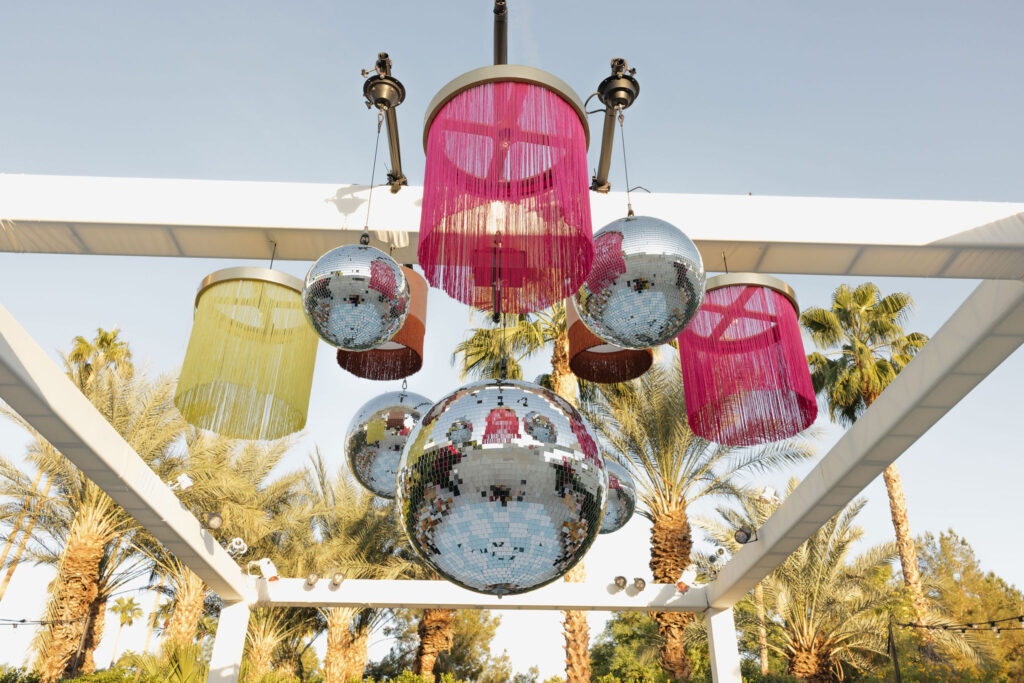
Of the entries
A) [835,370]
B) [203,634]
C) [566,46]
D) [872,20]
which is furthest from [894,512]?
[203,634]

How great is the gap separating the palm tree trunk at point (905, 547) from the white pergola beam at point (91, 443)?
17117 mm

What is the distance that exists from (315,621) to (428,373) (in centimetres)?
2613

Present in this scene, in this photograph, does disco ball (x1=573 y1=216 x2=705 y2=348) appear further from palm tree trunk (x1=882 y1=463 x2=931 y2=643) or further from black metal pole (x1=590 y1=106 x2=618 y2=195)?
palm tree trunk (x1=882 y1=463 x2=931 y2=643)

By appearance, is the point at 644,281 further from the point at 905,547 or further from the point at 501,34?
the point at 905,547

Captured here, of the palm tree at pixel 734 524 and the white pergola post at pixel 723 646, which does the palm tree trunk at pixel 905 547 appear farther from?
the white pergola post at pixel 723 646

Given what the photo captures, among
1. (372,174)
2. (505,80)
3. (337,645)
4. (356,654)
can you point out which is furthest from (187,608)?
(505,80)

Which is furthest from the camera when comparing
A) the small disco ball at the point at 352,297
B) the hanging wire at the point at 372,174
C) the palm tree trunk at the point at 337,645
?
the palm tree trunk at the point at 337,645

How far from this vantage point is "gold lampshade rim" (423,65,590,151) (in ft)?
7.44

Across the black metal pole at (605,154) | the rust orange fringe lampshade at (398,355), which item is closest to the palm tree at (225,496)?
the rust orange fringe lampshade at (398,355)

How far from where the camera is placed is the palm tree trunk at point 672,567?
41.0 feet

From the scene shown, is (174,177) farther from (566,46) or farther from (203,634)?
(203,634)

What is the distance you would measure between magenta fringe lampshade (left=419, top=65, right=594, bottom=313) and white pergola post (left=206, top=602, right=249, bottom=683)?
8406 millimetres

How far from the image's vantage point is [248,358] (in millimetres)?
3301

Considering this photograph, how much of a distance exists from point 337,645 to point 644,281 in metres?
21.6
